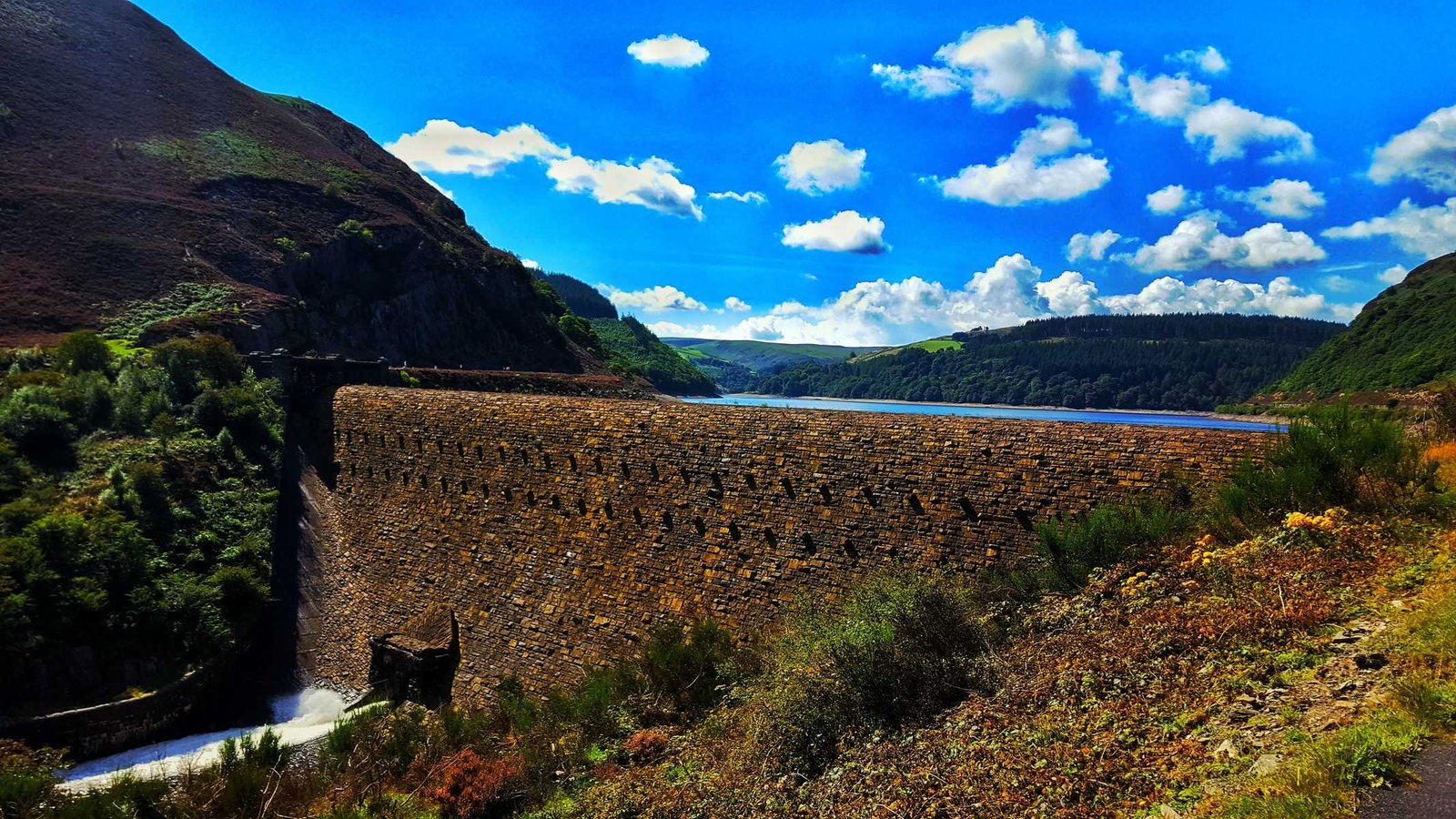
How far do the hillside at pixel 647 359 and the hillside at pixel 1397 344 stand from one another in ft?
224

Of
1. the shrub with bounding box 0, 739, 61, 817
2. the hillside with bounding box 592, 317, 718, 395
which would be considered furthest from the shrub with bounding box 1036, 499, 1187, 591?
the hillside with bounding box 592, 317, 718, 395

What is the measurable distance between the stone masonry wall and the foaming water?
0.78 metres

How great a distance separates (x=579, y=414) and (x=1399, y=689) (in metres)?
12.5

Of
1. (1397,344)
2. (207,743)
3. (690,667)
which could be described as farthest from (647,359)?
(690,667)

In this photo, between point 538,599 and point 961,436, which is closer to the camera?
point 961,436

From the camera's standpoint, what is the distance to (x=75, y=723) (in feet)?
46.4

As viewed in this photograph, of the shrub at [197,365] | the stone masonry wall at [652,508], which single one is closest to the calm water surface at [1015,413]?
the stone masonry wall at [652,508]

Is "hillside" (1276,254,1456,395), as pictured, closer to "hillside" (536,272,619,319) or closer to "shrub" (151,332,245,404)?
"shrub" (151,332,245,404)

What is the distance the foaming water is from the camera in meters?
13.1

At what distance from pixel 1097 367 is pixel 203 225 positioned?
331 feet

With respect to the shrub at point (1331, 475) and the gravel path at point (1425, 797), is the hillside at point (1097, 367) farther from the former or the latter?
the gravel path at point (1425, 797)

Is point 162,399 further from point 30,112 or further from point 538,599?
point 30,112

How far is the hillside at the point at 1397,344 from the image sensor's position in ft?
149

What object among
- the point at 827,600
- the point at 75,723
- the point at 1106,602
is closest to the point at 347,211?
the point at 75,723
